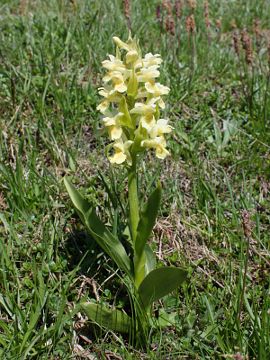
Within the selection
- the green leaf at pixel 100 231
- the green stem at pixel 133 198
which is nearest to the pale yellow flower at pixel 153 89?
the green stem at pixel 133 198

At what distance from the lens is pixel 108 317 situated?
2004 mm

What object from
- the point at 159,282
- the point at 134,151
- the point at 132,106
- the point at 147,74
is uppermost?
the point at 147,74

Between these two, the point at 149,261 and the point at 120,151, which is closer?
the point at 120,151

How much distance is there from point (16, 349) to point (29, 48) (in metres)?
2.03

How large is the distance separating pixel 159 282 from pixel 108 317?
234 mm

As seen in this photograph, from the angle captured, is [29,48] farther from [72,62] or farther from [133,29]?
[133,29]

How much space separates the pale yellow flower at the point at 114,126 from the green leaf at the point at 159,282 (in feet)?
1.50

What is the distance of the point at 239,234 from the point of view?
245cm

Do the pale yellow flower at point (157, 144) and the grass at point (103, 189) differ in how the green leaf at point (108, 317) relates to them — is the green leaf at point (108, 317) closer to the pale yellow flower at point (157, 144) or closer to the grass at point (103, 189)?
the grass at point (103, 189)

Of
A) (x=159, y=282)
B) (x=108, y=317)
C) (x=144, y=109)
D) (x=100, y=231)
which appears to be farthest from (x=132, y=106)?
(x=108, y=317)

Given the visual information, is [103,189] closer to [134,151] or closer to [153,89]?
[134,151]

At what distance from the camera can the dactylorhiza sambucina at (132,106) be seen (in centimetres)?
181

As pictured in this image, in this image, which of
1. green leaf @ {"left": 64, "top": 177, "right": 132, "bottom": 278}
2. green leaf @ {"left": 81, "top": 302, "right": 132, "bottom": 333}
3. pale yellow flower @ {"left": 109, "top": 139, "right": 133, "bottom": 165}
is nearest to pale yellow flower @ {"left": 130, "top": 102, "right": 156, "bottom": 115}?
pale yellow flower @ {"left": 109, "top": 139, "right": 133, "bottom": 165}

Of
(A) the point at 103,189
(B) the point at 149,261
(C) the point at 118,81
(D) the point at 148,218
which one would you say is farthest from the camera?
(A) the point at 103,189
